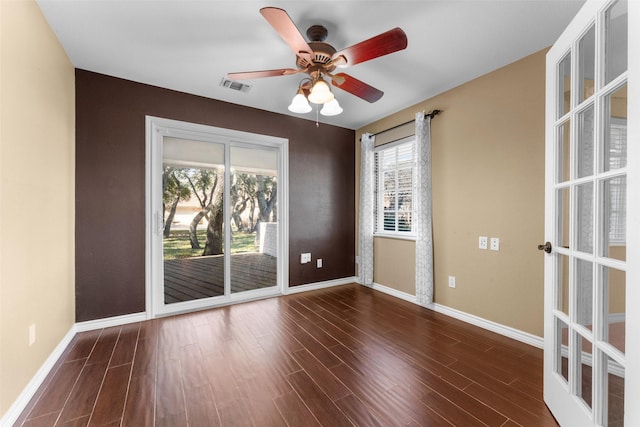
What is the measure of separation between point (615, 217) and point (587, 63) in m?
0.75

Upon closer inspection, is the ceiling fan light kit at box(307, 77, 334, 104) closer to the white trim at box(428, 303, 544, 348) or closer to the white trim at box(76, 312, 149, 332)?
the white trim at box(428, 303, 544, 348)

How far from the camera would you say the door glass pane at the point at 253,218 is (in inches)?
139

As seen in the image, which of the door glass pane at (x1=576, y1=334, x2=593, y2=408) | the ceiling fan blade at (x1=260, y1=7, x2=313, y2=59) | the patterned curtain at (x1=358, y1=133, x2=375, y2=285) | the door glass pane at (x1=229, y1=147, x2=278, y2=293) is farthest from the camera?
the patterned curtain at (x1=358, y1=133, x2=375, y2=285)

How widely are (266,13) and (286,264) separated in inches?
118

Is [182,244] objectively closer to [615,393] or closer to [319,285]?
[319,285]

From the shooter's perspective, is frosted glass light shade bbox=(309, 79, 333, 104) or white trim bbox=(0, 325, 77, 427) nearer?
white trim bbox=(0, 325, 77, 427)

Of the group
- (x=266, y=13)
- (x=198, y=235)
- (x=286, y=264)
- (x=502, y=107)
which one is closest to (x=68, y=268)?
(x=198, y=235)

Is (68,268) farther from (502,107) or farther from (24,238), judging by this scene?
(502,107)

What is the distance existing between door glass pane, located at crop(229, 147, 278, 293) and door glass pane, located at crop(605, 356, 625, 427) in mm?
3282

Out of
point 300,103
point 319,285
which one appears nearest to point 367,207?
point 319,285

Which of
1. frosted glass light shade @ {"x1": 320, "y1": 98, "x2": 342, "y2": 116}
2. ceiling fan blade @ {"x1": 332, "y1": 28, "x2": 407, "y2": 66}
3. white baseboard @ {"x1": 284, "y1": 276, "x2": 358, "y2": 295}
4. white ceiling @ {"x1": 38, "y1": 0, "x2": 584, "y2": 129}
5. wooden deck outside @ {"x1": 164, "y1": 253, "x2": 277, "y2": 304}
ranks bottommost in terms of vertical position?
white baseboard @ {"x1": 284, "y1": 276, "x2": 358, "y2": 295}

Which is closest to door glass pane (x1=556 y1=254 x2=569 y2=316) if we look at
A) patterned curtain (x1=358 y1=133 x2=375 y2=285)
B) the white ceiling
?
the white ceiling

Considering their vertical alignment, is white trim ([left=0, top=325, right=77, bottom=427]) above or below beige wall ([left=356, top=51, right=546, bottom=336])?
below

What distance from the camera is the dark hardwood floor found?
1.52 m
